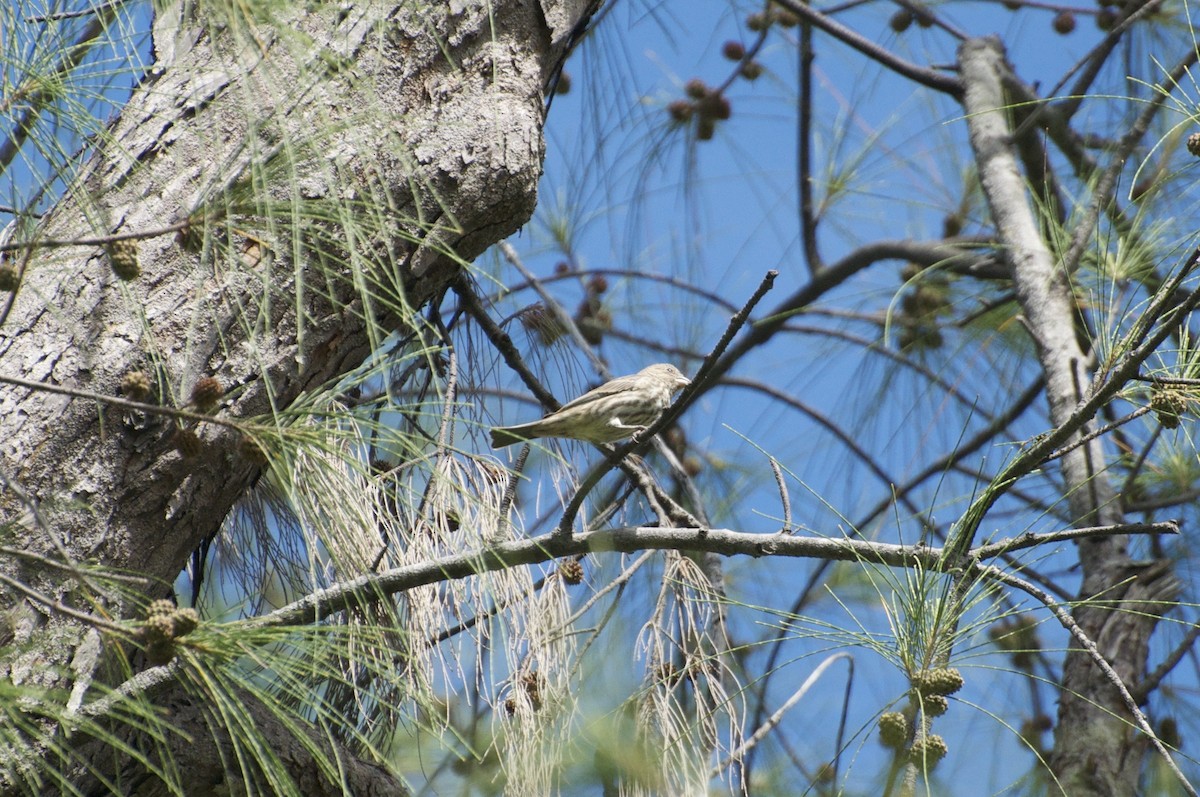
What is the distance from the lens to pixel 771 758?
3965mm

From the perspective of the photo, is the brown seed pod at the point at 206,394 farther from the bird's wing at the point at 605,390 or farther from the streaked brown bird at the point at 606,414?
the bird's wing at the point at 605,390

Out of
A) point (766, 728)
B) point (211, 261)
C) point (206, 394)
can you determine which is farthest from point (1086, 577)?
point (206, 394)

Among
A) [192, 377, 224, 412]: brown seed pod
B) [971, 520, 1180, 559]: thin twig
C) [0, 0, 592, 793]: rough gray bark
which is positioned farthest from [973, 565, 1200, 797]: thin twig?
[192, 377, 224, 412]: brown seed pod

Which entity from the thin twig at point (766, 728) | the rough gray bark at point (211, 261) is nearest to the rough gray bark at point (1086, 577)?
the thin twig at point (766, 728)

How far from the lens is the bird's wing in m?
3.53

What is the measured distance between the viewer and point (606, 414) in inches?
146

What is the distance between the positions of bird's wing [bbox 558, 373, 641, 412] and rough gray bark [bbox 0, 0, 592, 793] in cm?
84

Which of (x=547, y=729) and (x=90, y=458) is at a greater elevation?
(x=90, y=458)

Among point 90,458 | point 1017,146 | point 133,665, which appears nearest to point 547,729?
point 133,665

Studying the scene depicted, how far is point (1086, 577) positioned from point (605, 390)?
4.87 feet

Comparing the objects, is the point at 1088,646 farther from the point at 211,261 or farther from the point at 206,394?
the point at 211,261

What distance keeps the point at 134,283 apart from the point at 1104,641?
8.62ft

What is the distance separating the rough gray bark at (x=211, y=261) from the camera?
200cm

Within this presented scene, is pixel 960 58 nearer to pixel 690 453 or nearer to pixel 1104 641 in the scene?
pixel 690 453
